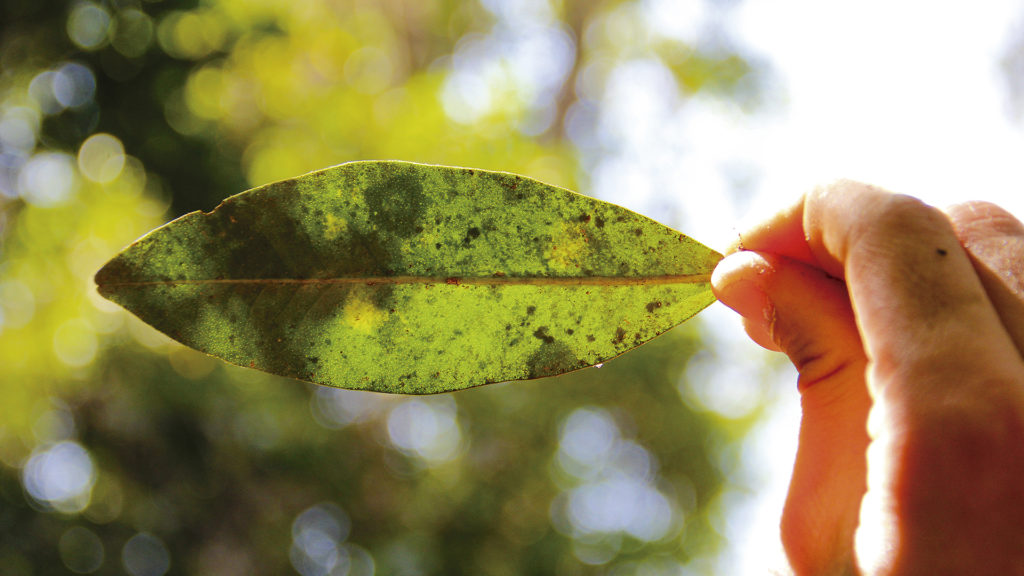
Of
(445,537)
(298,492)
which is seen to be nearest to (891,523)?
(445,537)

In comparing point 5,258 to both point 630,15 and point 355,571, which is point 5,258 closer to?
point 355,571

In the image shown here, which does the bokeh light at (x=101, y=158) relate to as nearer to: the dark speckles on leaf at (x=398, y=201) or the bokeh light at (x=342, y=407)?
the bokeh light at (x=342, y=407)

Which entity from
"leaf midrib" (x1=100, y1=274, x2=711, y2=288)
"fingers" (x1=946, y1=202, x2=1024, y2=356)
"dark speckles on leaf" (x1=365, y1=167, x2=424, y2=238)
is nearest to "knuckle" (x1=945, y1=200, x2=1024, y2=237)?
"fingers" (x1=946, y1=202, x2=1024, y2=356)

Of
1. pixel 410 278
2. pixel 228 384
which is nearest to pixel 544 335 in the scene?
pixel 410 278

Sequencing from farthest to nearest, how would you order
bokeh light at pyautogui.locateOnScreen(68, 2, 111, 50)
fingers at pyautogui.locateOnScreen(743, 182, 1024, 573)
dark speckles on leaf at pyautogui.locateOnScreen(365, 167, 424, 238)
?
bokeh light at pyautogui.locateOnScreen(68, 2, 111, 50) < dark speckles on leaf at pyautogui.locateOnScreen(365, 167, 424, 238) < fingers at pyautogui.locateOnScreen(743, 182, 1024, 573)

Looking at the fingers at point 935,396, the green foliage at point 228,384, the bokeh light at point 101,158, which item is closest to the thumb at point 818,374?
the fingers at point 935,396

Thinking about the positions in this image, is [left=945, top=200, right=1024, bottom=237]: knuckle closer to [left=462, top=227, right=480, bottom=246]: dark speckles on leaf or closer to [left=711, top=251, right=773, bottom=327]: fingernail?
[left=711, top=251, right=773, bottom=327]: fingernail

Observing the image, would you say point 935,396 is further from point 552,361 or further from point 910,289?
point 552,361
